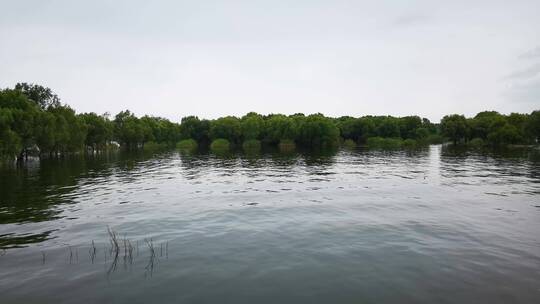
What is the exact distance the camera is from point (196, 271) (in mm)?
16984

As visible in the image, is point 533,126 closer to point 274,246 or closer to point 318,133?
point 318,133

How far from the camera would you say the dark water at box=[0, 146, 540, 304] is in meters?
14.7

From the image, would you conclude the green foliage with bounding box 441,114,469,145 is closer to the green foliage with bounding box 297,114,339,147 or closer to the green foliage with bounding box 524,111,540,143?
the green foliage with bounding box 524,111,540,143

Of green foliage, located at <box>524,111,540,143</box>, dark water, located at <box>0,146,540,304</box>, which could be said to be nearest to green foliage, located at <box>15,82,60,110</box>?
dark water, located at <box>0,146,540,304</box>

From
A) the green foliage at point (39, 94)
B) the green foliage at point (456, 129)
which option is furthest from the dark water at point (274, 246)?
the green foliage at point (456, 129)

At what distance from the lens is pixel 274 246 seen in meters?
20.8

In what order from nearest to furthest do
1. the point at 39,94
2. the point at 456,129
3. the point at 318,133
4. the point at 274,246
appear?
1. the point at 274,246
2. the point at 39,94
3. the point at 456,129
4. the point at 318,133

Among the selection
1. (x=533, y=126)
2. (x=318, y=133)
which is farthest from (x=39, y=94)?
A: (x=533, y=126)

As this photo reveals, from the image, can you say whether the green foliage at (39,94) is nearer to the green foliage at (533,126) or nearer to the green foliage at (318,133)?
the green foliage at (318,133)

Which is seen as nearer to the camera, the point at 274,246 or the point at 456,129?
the point at 274,246

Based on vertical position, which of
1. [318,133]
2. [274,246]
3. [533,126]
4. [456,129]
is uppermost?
[533,126]

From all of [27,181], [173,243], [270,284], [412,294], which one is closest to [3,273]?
[173,243]

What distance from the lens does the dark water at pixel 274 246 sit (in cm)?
1471

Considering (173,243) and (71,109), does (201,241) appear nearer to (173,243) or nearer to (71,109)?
(173,243)
